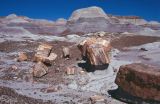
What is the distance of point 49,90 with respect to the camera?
1414 cm

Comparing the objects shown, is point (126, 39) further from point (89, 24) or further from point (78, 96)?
point (89, 24)

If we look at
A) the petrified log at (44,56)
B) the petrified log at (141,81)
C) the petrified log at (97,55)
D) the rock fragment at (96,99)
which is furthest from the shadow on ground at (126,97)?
the petrified log at (44,56)

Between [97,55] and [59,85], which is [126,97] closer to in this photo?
[59,85]

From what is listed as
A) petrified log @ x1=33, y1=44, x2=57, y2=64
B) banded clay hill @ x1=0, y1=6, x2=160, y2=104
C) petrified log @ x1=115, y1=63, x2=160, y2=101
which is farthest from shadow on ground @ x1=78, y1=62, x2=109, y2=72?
petrified log @ x1=115, y1=63, x2=160, y2=101

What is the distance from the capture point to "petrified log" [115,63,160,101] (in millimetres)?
11320

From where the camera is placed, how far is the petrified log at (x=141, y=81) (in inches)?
446

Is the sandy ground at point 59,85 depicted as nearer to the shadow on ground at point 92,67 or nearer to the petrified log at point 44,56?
the shadow on ground at point 92,67

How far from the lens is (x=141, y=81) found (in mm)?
11719

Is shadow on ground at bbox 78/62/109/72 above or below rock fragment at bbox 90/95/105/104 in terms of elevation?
above

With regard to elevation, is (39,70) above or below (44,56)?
below

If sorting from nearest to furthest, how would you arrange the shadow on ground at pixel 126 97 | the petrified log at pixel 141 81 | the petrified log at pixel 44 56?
the petrified log at pixel 141 81 < the shadow on ground at pixel 126 97 < the petrified log at pixel 44 56

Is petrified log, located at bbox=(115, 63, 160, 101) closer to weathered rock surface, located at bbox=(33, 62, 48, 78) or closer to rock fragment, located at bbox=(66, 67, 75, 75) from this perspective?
rock fragment, located at bbox=(66, 67, 75, 75)

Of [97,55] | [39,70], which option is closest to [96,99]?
[97,55]

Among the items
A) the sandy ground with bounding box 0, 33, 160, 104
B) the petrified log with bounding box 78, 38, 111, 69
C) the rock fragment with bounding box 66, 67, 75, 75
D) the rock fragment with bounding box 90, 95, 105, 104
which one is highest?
the petrified log with bounding box 78, 38, 111, 69
